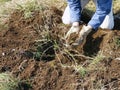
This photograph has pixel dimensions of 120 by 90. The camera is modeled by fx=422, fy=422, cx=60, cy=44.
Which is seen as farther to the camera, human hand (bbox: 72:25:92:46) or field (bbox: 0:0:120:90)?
human hand (bbox: 72:25:92:46)

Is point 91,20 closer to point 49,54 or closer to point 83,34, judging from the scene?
point 83,34

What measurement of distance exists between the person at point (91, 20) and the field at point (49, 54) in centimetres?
8

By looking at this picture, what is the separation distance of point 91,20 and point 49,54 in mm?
569

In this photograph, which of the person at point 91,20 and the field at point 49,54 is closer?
the field at point 49,54

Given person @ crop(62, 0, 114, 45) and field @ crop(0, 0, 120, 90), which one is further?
person @ crop(62, 0, 114, 45)

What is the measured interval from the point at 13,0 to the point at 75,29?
4.28 feet

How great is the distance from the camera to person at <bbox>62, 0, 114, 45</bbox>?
4.25 metres

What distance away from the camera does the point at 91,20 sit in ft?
14.2

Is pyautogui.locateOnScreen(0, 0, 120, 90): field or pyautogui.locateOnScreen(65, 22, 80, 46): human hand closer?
pyautogui.locateOnScreen(0, 0, 120, 90): field

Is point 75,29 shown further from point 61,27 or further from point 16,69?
point 16,69

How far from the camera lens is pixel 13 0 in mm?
5344

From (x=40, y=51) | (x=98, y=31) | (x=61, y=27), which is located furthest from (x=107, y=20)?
(x=40, y=51)

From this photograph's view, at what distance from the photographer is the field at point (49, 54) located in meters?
3.76

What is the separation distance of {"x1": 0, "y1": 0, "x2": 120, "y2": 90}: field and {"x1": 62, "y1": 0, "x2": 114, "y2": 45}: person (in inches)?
3.1
